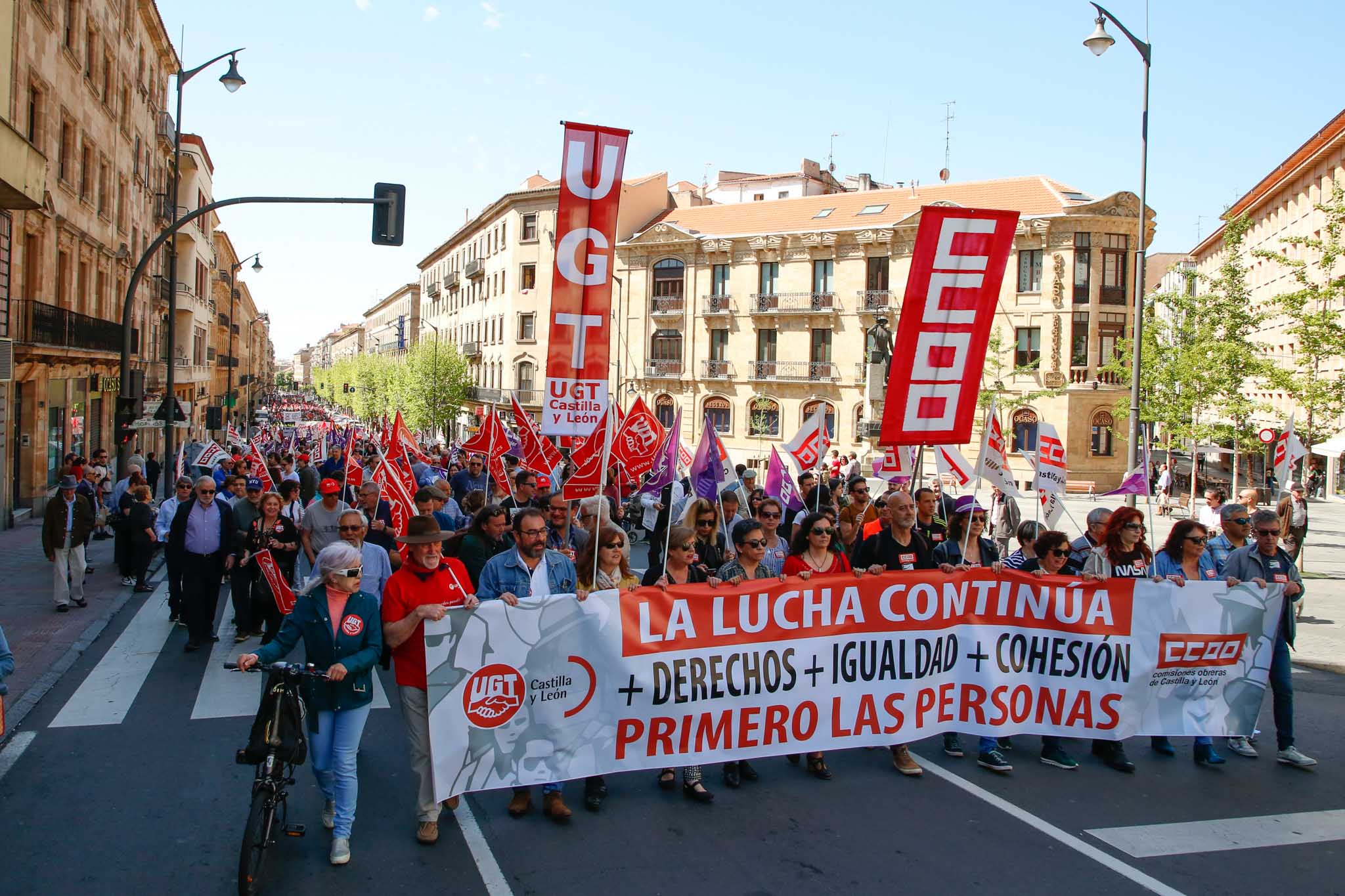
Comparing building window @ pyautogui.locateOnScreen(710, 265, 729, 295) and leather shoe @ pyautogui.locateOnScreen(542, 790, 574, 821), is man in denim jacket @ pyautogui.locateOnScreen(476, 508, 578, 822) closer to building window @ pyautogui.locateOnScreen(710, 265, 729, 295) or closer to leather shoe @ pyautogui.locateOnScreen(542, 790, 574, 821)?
leather shoe @ pyautogui.locateOnScreen(542, 790, 574, 821)

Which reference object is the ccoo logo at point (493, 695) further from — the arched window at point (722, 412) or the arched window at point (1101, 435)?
the arched window at point (722, 412)

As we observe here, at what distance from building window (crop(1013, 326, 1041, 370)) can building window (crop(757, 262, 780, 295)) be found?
1175cm

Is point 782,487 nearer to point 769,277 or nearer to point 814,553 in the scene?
point 814,553

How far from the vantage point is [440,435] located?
7512 centimetres

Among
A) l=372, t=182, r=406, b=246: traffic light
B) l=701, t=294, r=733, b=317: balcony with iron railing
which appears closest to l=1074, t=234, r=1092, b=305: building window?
l=701, t=294, r=733, b=317: balcony with iron railing

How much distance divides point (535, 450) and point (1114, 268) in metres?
32.6

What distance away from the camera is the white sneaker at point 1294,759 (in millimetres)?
6598

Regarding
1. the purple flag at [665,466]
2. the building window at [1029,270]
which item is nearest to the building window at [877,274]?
the building window at [1029,270]

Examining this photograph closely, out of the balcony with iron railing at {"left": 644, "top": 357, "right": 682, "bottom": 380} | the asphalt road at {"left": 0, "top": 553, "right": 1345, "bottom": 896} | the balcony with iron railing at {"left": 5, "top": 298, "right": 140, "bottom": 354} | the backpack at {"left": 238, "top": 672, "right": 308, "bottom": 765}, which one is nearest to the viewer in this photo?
the backpack at {"left": 238, "top": 672, "right": 308, "bottom": 765}

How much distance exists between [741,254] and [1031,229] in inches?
542

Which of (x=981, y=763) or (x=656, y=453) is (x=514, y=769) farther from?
(x=656, y=453)

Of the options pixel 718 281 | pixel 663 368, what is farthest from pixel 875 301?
pixel 663 368

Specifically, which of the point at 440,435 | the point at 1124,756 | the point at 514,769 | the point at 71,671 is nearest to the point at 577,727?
the point at 514,769

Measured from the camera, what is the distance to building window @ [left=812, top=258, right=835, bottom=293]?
151ft
